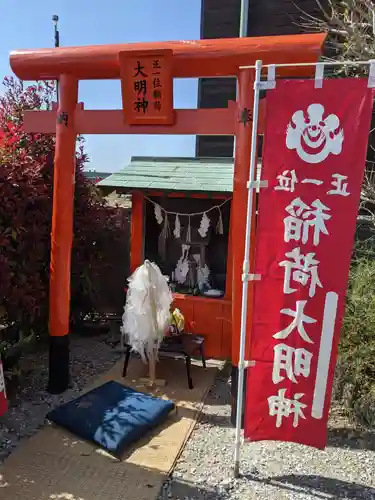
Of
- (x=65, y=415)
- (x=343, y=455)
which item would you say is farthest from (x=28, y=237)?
(x=343, y=455)

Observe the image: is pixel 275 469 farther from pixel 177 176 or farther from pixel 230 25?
pixel 230 25

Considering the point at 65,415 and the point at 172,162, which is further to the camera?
the point at 172,162

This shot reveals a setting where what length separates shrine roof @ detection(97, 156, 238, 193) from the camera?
6344 millimetres

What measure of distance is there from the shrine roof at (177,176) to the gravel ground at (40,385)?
269 cm

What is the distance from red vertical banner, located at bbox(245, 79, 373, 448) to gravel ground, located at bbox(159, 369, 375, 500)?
44 cm

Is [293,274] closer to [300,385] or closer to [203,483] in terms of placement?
[300,385]

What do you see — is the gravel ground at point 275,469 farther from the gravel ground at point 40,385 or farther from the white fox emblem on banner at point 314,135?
the white fox emblem on banner at point 314,135

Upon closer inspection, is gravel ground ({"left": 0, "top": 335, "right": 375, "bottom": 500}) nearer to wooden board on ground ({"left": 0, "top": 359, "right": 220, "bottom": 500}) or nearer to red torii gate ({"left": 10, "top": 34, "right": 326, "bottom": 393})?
wooden board on ground ({"left": 0, "top": 359, "right": 220, "bottom": 500})

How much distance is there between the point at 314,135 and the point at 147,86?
2.14 metres

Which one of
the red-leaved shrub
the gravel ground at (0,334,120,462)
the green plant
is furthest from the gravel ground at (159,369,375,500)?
the red-leaved shrub

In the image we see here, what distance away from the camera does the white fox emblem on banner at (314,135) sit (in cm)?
330

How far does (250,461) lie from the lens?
4.09m

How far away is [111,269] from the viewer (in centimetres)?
790

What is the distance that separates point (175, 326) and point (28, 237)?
238cm
